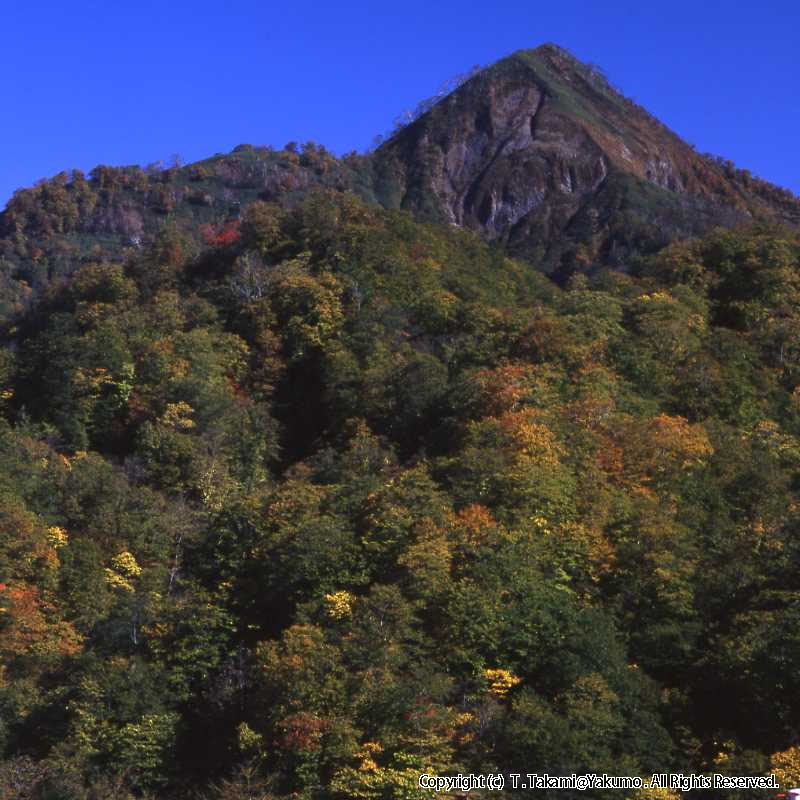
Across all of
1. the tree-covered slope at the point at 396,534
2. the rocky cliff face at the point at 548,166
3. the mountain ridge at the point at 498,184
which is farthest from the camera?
the rocky cliff face at the point at 548,166

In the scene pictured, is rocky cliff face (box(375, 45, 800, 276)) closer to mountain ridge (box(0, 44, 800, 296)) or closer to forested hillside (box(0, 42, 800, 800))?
A: mountain ridge (box(0, 44, 800, 296))

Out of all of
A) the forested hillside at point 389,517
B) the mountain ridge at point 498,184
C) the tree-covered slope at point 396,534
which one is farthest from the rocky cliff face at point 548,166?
the tree-covered slope at point 396,534

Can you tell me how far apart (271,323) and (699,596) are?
3159cm

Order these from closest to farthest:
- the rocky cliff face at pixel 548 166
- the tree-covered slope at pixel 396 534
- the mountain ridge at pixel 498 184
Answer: the tree-covered slope at pixel 396 534
the mountain ridge at pixel 498 184
the rocky cliff face at pixel 548 166

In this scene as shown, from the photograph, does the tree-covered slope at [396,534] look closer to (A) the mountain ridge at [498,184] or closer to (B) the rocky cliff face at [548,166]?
(A) the mountain ridge at [498,184]

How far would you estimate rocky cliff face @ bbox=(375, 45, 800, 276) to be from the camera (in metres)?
99.9

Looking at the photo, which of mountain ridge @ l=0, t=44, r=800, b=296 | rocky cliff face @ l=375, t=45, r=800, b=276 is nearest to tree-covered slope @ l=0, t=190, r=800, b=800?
mountain ridge @ l=0, t=44, r=800, b=296

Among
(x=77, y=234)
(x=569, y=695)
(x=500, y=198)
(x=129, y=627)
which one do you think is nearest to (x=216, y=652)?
(x=129, y=627)

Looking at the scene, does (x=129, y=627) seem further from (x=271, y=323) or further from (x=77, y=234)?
(x=77, y=234)

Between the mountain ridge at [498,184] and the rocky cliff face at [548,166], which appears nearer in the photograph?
the mountain ridge at [498,184]

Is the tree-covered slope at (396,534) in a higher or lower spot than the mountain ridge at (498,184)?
lower

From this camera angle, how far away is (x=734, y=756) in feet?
77.2

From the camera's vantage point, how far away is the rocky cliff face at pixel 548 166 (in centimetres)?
9988

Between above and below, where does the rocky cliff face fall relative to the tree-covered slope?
above
